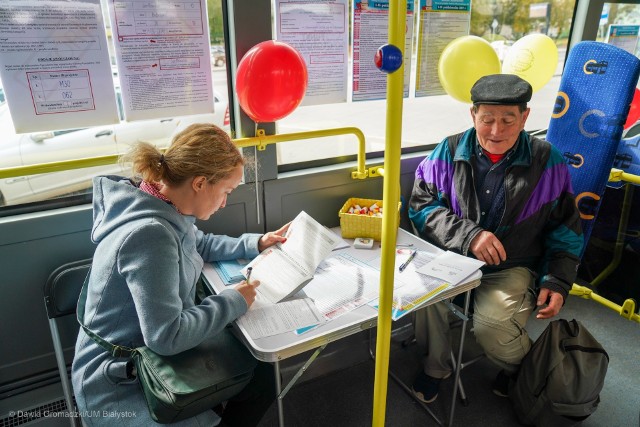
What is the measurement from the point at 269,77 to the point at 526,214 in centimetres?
126

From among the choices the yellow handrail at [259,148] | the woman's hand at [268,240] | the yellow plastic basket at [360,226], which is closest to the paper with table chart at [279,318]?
the woman's hand at [268,240]

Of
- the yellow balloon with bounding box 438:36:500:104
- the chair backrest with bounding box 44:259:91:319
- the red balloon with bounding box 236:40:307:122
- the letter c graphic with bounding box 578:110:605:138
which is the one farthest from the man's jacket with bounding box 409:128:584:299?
the chair backrest with bounding box 44:259:91:319

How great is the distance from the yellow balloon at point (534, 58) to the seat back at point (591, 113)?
17 cm

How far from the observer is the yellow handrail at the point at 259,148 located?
1.46m

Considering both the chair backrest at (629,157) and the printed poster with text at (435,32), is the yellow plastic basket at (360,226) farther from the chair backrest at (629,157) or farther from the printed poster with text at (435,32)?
the chair backrest at (629,157)

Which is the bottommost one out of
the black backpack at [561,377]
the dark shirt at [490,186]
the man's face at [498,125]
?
the black backpack at [561,377]

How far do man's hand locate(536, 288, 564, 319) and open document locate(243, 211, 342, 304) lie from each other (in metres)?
0.94

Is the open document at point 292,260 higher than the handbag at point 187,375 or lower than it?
higher

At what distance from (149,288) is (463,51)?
5.73 feet

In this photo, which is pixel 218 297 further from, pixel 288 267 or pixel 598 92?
pixel 598 92

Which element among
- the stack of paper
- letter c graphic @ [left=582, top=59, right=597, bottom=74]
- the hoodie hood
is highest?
letter c graphic @ [left=582, top=59, right=597, bottom=74]

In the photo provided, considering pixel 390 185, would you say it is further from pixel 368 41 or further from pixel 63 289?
pixel 368 41

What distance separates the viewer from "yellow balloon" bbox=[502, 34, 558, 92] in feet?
7.42

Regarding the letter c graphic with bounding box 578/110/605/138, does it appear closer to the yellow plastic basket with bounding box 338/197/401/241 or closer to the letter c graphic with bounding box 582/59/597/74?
the letter c graphic with bounding box 582/59/597/74
